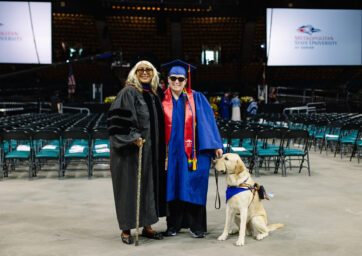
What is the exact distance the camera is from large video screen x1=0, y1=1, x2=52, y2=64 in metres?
20.1

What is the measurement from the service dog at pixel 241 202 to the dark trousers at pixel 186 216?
9.3 inches

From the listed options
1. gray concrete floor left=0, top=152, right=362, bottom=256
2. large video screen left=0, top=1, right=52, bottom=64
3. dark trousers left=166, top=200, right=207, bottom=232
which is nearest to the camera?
gray concrete floor left=0, top=152, right=362, bottom=256

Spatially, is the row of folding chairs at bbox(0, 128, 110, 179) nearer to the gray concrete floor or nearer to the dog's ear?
the gray concrete floor

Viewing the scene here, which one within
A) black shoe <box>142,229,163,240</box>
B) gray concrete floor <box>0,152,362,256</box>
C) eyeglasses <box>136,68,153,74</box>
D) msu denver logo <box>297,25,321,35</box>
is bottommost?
gray concrete floor <box>0,152,362,256</box>

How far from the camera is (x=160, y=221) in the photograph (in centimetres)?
550

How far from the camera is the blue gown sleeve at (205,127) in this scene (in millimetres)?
4730

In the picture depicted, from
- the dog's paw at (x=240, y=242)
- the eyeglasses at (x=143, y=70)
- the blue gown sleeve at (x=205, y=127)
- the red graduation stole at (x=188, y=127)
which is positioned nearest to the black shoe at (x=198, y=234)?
the dog's paw at (x=240, y=242)

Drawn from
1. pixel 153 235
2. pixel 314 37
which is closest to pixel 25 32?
pixel 314 37

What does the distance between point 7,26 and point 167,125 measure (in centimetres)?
1729

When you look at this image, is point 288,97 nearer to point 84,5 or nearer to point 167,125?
point 84,5

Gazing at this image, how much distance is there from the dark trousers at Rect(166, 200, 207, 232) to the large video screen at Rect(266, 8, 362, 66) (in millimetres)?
16348

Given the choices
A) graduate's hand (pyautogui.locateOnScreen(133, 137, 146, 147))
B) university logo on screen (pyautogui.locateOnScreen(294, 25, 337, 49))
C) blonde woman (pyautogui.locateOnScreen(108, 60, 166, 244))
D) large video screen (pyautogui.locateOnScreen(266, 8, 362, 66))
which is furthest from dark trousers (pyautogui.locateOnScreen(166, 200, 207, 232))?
university logo on screen (pyautogui.locateOnScreen(294, 25, 337, 49))

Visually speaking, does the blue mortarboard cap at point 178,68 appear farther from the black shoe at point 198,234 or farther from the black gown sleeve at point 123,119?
the black shoe at point 198,234

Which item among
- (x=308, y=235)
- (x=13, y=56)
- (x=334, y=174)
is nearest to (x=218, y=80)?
(x=13, y=56)
